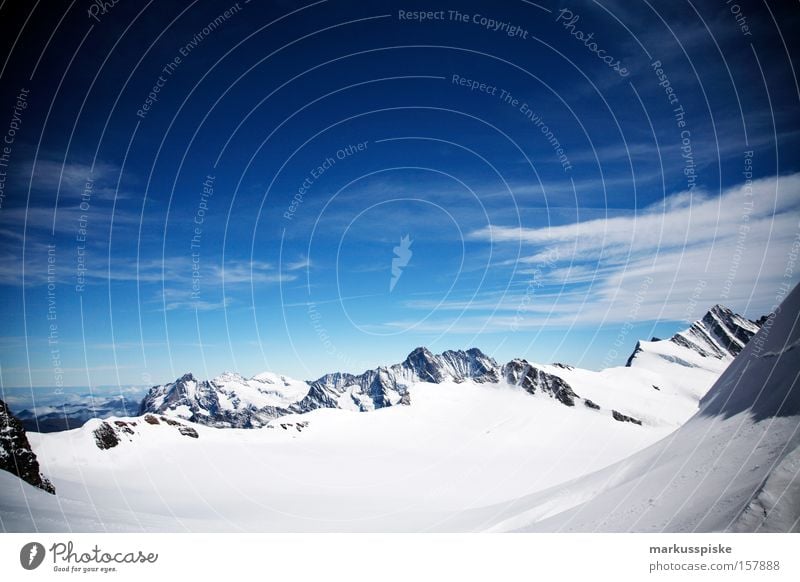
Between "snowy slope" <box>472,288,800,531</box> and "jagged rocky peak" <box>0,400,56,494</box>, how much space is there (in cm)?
2416

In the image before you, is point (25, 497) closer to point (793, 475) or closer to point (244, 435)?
point (793, 475)

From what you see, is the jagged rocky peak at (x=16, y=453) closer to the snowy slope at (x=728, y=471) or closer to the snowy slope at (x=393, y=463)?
the snowy slope at (x=393, y=463)

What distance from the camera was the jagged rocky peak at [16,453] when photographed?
19.9 metres

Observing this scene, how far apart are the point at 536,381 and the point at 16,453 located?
421 ft

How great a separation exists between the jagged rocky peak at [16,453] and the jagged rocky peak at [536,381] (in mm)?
119887

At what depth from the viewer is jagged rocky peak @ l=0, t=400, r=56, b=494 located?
1991 cm

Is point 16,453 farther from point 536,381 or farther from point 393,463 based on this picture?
point 536,381

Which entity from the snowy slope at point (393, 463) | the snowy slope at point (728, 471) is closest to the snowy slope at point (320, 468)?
the snowy slope at point (393, 463)

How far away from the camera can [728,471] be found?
1256 centimetres

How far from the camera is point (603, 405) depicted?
115 meters

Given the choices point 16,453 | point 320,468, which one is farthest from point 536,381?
point 16,453

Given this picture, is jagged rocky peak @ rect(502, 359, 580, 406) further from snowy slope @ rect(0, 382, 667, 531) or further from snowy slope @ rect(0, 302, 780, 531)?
snowy slope @ rect(0, 382, 667, 531)

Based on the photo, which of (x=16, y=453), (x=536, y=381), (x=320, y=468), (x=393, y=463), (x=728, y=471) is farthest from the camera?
(x=536, y=381)
